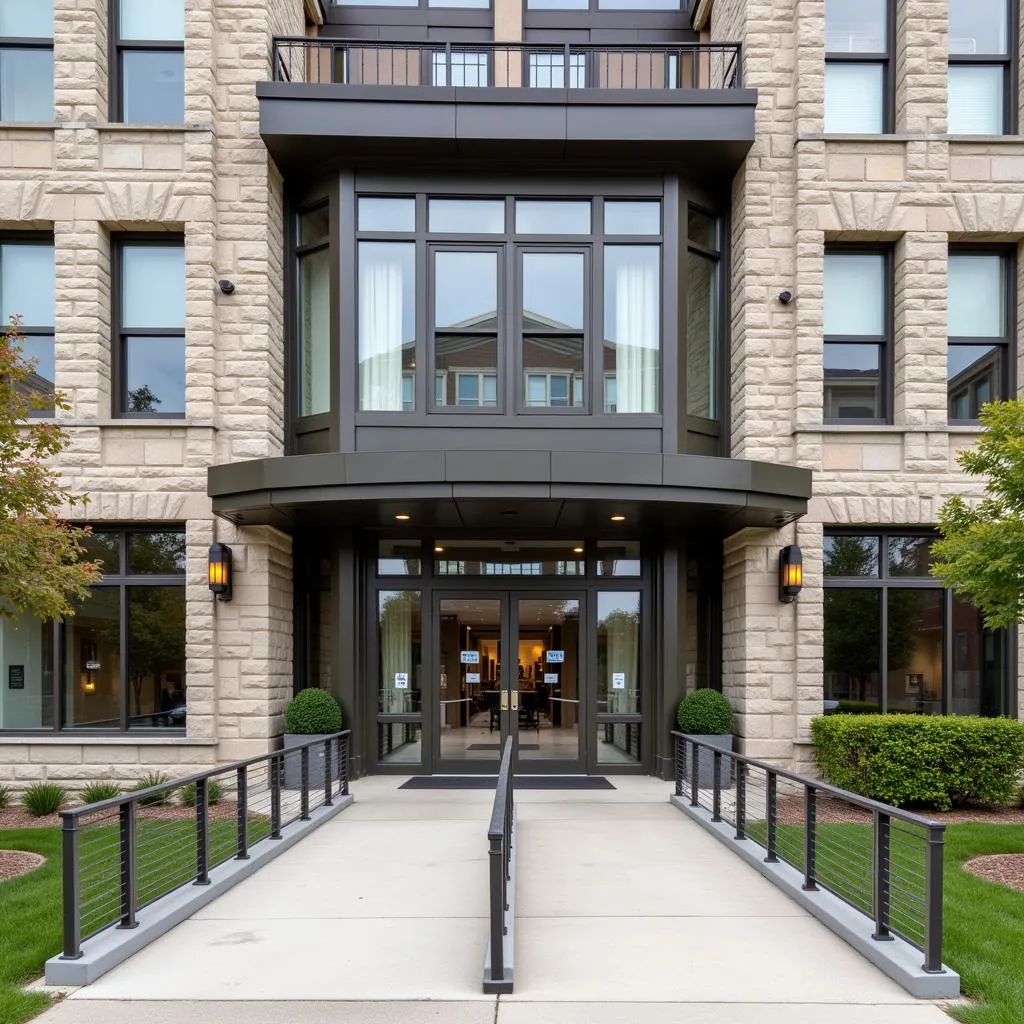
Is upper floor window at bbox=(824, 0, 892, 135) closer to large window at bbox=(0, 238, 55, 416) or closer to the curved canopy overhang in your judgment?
the curved canopy overhang

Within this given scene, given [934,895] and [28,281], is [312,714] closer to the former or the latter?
[28,281]

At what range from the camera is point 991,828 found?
29.3ft

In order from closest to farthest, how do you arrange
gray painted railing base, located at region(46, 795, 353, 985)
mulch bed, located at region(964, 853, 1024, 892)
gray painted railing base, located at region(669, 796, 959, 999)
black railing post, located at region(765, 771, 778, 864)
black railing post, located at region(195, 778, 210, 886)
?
gray painted railing base, located at region(669, 796, 959, 999), gray painted railing base, located at region(46, 795, 353, 985), black railing post, located at region(195, 778, 210, 886), mulch bed, located at region(964, 853, 1024, 892), black railing post, located at region(765, 771, 778, 864)

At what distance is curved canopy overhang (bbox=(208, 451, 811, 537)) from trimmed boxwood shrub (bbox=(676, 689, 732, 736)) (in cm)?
252

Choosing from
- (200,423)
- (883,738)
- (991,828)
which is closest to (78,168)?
(200,423)

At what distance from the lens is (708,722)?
36.3 feet

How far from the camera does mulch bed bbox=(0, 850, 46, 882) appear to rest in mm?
7363

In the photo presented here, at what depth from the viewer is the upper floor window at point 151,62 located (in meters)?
11.6

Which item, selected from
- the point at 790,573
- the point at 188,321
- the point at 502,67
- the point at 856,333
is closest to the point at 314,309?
the point at 188,321

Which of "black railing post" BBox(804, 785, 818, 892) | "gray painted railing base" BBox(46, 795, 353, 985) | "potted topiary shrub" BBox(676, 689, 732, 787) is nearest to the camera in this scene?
"gray painted railing base" BBox(46, 795, 353, 985)

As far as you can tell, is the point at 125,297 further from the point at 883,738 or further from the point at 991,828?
the point at 991,828

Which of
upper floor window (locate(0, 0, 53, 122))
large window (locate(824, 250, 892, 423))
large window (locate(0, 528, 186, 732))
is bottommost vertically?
large window (locate(0, 528, 186, 732))

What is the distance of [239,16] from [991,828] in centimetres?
1345

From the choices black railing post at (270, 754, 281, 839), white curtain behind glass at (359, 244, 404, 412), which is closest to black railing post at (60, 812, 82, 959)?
black railing post at (270, 754, 281, 839)
